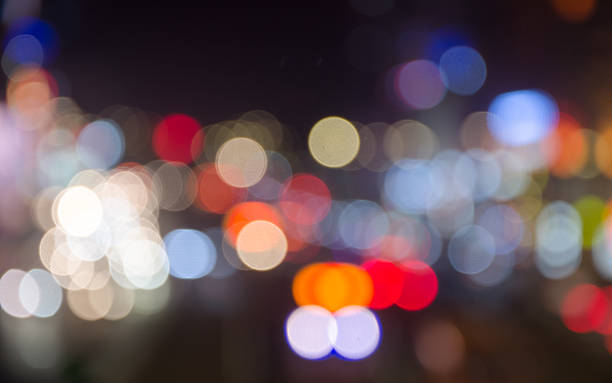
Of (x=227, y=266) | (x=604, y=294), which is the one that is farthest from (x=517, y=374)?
(x=227, y=266)

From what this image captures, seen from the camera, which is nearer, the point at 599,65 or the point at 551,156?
the point at 599,65

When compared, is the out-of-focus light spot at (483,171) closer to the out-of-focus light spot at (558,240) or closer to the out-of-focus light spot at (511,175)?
the out-of-focus light spot at (511,175)

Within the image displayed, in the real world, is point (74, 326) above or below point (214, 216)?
below

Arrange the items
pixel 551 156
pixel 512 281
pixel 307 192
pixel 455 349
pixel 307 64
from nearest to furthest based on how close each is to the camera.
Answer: pixel 307 64 → pixel 455 349 → pixel 551 156 → pixel 512 281 → pixel 307 192

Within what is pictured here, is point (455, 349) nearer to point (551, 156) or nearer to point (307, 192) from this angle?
point (551, 156)

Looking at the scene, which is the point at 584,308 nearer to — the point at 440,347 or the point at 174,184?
the point at 440,347

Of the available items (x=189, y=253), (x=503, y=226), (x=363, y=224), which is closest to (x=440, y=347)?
(x=503, y=226)
